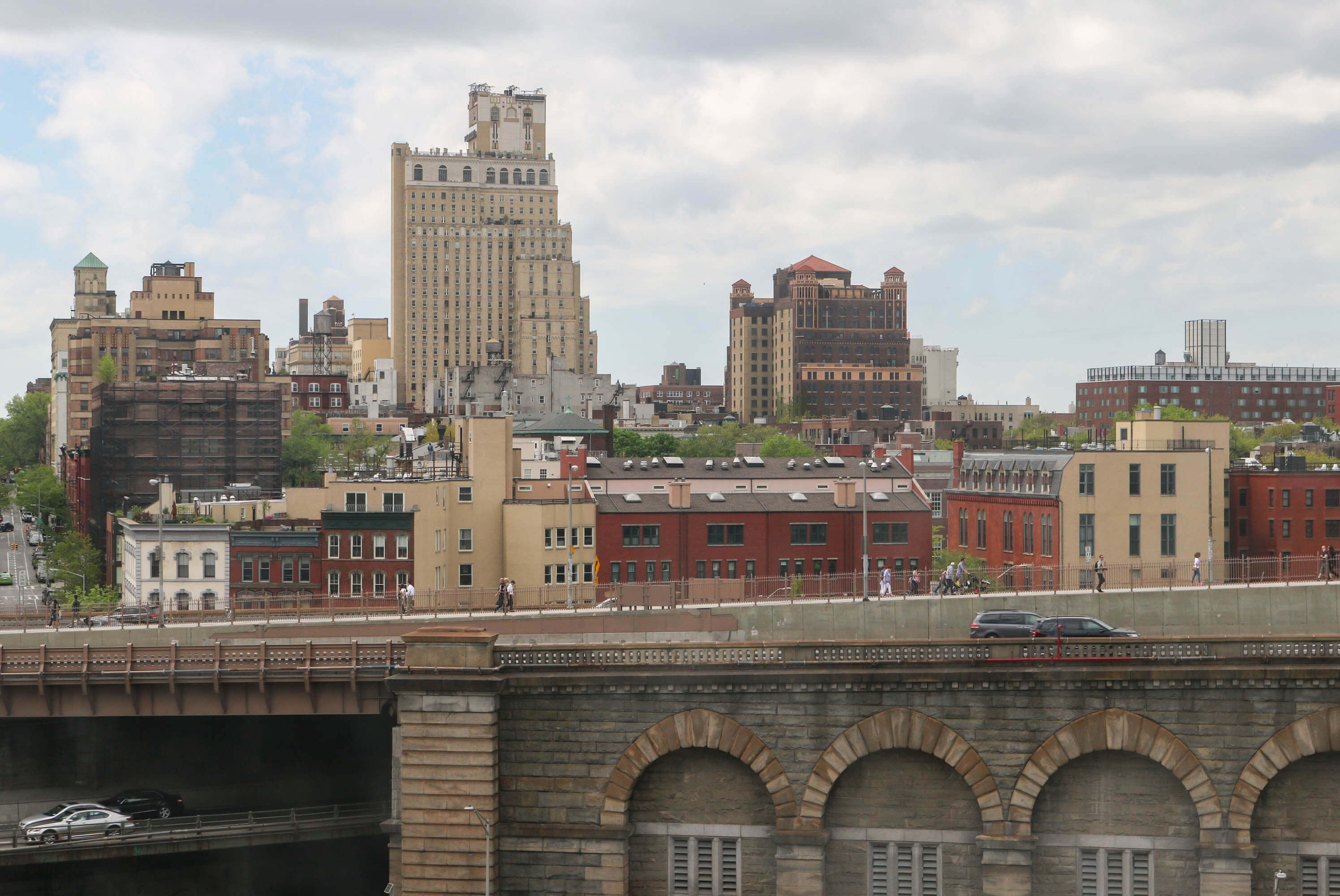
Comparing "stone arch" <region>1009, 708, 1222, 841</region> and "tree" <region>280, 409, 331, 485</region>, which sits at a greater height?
"tree" <region>280, 409, 331, 485</region>

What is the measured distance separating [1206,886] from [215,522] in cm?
6258

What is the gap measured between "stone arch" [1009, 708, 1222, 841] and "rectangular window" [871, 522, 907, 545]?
176ft

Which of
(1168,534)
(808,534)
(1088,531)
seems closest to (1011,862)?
(808,534)

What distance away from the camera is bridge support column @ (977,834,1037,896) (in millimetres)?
40531

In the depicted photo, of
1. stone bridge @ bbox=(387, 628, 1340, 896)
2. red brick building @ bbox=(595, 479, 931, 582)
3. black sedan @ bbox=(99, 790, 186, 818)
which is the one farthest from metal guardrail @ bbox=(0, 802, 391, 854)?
red brick building @ bbox=(595, 479, 931, 582)

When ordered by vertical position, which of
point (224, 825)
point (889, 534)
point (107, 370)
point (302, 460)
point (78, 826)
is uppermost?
point (107, 370)

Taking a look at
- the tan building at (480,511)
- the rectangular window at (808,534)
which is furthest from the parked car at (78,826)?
the rectangular window at (808,534)

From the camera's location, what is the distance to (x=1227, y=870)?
3962 centimetres

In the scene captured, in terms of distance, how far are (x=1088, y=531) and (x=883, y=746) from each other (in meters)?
56.5

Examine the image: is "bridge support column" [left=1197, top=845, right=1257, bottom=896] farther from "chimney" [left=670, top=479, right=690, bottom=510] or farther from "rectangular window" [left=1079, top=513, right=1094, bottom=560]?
"chimney" [left=670, top=479, right=690, bottom=510]

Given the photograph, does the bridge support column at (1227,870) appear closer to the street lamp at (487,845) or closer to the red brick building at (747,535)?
the street lamp at (487,845)

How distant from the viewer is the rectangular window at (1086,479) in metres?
94.4

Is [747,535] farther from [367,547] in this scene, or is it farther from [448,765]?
[448,765]

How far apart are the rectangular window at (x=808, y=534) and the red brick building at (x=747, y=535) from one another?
5cm
